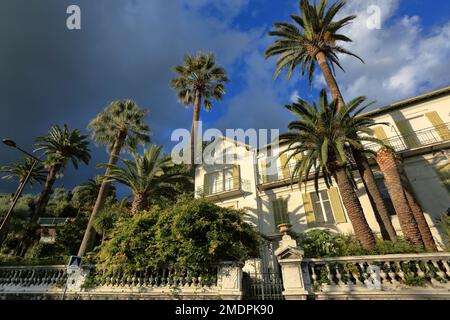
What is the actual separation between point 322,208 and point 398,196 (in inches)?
204

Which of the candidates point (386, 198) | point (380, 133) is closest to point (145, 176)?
point (386, 198)

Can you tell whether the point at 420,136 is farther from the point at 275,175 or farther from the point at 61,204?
the point at 61,204

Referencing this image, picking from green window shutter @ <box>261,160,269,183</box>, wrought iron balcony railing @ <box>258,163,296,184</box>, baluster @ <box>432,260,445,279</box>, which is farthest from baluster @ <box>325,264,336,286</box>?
green window shutter @ <box>261,160,269,183</box>

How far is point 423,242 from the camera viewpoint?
31.8ft

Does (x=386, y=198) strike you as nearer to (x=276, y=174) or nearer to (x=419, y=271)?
(x=276, y=174)

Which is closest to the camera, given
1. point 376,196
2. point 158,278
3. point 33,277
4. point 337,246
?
point 158,278

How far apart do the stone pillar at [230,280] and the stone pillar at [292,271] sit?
4.90ft

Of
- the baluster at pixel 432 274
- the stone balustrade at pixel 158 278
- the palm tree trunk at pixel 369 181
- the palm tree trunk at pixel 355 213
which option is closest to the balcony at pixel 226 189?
the palm tree trunk at pixel 355 213

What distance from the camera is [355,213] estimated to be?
1077 cm

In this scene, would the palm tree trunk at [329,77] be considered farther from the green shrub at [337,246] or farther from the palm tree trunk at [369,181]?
the green shrub at [337,246]

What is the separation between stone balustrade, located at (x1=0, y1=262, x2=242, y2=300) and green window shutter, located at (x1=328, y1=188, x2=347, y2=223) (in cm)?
941

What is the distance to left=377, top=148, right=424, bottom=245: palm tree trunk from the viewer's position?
9719 mm
